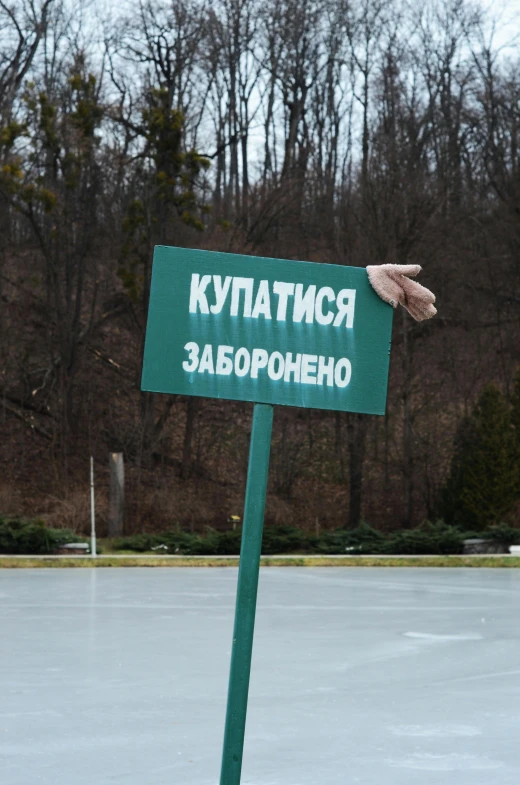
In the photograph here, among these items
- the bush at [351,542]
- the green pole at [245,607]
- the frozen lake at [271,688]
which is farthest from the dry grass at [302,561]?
the green pole at [245,607]

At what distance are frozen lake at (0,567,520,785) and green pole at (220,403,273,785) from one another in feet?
6.16

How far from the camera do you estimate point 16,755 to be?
677 cm

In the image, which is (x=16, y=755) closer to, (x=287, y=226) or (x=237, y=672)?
(x=237, y=672)

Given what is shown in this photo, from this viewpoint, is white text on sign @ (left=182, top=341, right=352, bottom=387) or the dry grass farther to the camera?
the dry grass

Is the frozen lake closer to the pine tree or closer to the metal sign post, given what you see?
the metal sign post

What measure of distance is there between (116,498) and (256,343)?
24948mm

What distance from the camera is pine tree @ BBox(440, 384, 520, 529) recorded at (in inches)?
1070

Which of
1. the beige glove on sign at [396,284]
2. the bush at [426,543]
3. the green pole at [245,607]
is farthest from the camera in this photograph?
the bush at [426,543]

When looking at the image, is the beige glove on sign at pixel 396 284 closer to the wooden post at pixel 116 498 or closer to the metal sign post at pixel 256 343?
the metal sign post at pixel 256 343

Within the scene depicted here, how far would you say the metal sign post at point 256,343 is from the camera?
14.8ft

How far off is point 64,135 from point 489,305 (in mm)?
15450

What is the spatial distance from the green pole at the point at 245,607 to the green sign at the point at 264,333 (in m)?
0.17

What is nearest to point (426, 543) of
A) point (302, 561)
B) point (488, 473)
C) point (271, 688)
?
point (488, 473)

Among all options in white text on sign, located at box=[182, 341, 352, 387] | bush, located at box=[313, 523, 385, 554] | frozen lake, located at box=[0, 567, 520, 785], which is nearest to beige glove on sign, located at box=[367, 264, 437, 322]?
white text on sign, located at box=[182, 341, 352, 387]
